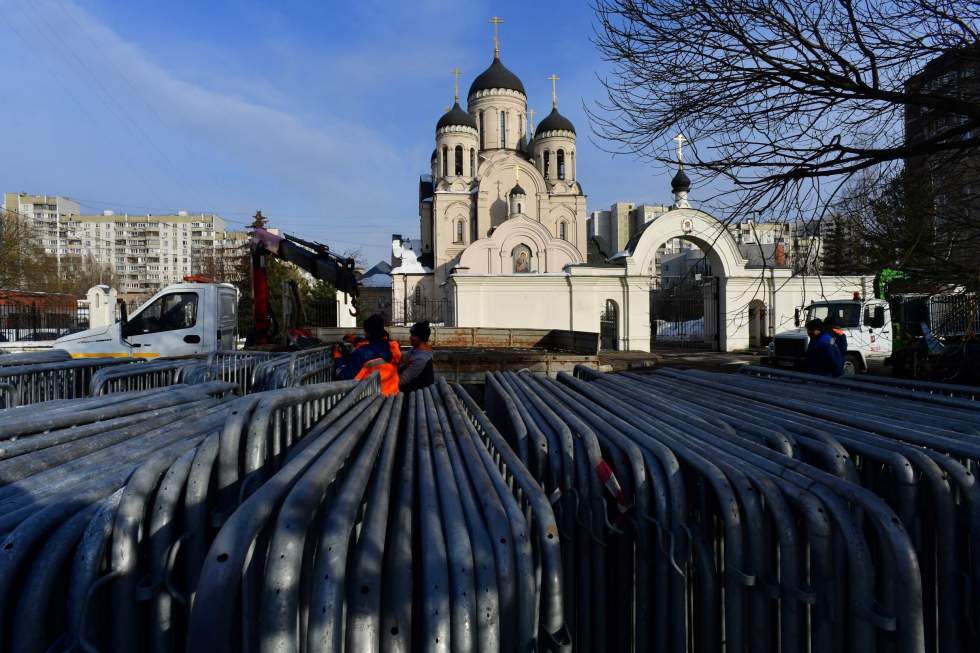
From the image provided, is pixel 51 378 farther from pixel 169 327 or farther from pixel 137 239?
pixel 137 239

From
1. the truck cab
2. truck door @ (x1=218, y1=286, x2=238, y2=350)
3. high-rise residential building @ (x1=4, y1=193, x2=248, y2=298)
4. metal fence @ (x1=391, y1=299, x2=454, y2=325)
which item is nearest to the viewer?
the truck cab

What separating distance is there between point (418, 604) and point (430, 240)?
44244mm

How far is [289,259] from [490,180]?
28.3 meters

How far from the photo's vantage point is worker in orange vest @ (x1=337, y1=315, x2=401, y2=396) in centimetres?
511

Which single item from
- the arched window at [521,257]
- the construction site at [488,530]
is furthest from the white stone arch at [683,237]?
the construction site at [488,530]

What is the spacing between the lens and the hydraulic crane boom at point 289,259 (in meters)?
12.4

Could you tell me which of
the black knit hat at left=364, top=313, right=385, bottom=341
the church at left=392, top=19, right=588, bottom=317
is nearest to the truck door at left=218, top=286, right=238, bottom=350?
the black knit hat at left=364, top=313, right=385, bottom=341

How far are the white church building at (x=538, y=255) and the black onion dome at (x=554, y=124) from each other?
0.07 metres

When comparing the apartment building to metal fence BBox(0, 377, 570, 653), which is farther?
the apartment building

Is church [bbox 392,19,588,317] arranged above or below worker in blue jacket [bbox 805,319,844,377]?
above

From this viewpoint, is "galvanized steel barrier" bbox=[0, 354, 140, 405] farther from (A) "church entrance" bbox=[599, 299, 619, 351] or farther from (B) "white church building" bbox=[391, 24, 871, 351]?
(A) "church entrance" bbox=[599, 299, 619, 351]

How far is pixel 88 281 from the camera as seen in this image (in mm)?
57406

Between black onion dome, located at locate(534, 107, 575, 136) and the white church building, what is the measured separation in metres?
0.07

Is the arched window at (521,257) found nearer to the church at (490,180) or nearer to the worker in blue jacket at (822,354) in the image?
the church at (490,180)
